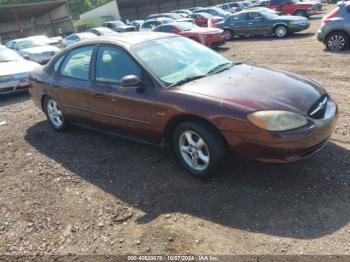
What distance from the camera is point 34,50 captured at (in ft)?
58.3

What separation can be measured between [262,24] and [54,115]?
1407 cm

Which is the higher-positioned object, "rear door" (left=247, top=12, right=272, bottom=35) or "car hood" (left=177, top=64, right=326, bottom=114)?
"car hood" (left=177, top=64, right=326, bottom=114)

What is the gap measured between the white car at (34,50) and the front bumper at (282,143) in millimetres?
15538

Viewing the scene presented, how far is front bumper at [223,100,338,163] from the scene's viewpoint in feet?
11.6

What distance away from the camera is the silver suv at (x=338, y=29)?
11062mm

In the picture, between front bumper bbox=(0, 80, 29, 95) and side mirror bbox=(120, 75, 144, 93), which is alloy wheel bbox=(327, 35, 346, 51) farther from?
front bumper bbox=(0, 80, 29, 95)

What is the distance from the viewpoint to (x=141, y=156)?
199 inches

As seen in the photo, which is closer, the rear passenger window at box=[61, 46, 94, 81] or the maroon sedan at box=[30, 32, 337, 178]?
the maroon sedan at box=[30, 32, 337, 178]

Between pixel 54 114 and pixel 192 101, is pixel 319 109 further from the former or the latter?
pixel 54 114

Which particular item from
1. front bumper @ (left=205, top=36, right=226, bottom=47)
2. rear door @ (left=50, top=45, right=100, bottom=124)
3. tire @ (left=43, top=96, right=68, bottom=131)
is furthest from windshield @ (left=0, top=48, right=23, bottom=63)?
front bumper @ (left=205, top=36, right=226, bottom=47)

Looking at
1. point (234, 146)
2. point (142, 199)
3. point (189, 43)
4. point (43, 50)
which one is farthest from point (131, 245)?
point (43, 50)

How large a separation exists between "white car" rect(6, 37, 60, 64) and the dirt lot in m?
12.8

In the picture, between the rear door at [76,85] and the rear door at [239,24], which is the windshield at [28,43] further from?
the rear door at [76,85]

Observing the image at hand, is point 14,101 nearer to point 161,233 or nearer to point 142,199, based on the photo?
point 142,199
